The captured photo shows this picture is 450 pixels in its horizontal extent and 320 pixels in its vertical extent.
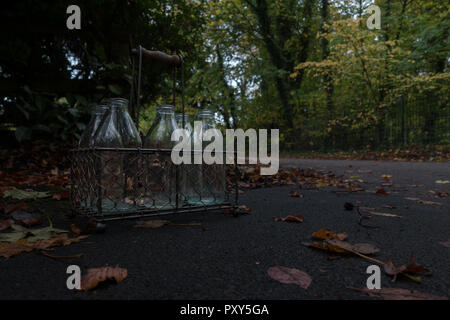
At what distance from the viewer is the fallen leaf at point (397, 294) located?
685mm

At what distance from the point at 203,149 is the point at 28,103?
387cm

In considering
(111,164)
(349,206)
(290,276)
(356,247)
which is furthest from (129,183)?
(349,206)

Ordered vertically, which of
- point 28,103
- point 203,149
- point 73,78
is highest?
point 73,78

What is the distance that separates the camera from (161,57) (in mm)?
1535

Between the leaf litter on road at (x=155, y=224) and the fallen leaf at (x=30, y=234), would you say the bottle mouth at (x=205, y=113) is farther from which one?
the fallen leaf at (x=30, y=234)

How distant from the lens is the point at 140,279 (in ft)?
2.52

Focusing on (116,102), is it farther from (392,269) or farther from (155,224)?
(392,269)

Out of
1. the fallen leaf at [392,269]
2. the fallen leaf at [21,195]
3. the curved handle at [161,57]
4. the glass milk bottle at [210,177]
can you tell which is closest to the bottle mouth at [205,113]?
the glass milk bottle at [210,177]

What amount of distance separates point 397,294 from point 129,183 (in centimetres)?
105

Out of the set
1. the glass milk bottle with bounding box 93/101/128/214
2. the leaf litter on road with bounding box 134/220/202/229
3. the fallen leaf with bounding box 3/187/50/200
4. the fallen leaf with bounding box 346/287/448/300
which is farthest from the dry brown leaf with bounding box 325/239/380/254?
the fallen leaf with bounding box 3/187/50/200

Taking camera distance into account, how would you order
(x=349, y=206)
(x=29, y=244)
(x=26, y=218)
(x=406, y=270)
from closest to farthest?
(x=406, y=270)
(x=29, y=244)
(x=26, y=218)
(x=349, y=206)

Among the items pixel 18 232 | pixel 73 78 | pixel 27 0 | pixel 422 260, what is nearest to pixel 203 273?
pixel 422 260

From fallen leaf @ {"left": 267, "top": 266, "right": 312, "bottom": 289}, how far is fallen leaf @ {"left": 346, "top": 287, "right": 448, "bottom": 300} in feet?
0.35
